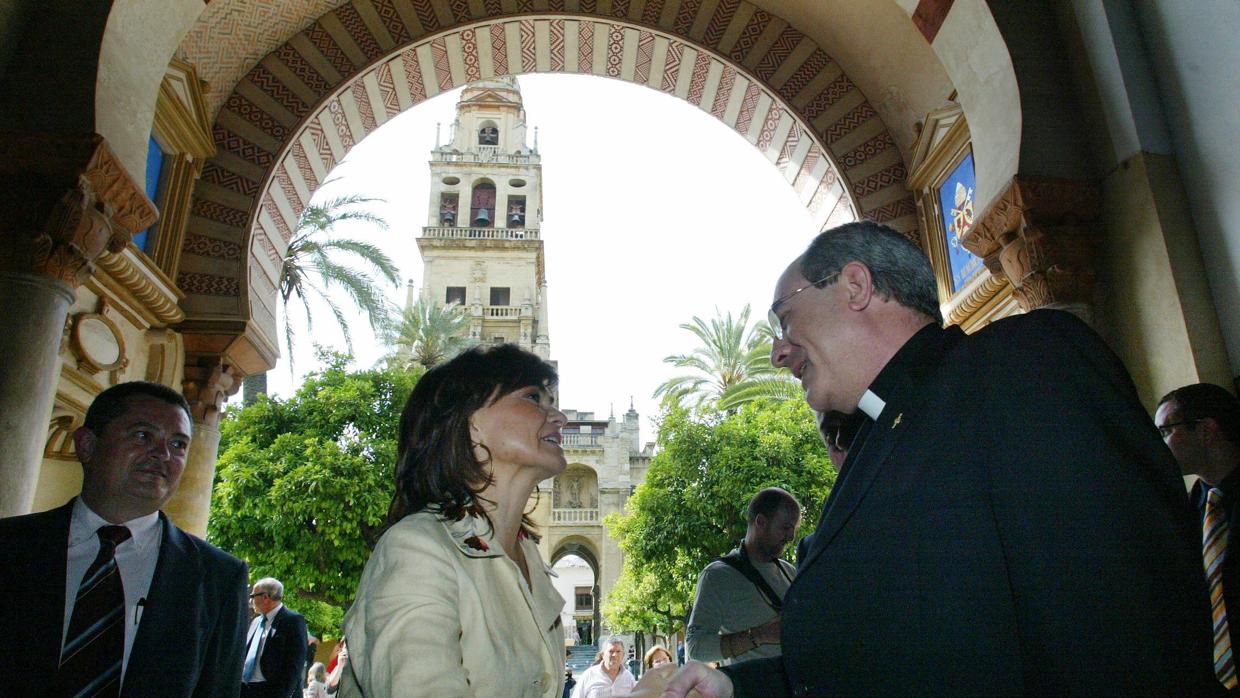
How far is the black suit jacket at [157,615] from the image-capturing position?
2.28 meters

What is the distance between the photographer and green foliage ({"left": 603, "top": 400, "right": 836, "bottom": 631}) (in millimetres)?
19609

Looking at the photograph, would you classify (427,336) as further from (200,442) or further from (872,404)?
(872,404)

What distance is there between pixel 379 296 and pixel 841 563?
17890mm

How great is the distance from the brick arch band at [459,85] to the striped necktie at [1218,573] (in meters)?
4.68

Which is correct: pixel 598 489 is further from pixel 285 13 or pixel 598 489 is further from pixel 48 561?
pixel 48 561

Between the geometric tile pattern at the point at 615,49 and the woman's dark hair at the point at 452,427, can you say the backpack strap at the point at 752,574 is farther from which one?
the geometric tile pattern at the point at 615,49

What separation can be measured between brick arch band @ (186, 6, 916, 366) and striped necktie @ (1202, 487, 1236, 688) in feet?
15.4

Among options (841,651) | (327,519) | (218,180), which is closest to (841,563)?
(841,651)

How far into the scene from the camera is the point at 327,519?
16.7m

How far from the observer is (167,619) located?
8.21 feet

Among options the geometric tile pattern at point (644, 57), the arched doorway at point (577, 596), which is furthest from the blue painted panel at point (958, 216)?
the arched doorway at point (577, 596)

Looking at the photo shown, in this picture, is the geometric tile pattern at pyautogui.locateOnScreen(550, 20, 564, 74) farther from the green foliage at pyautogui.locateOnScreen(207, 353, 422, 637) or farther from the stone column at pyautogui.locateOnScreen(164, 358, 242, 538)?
the green foliage at pyautogui.locateOnScreen(207, 353, 422, 637)

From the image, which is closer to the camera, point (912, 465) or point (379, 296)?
point (912, 465)

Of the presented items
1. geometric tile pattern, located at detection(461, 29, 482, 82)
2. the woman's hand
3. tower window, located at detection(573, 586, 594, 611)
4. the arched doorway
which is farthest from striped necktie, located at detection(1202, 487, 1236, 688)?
tower window, located at detection(573, 586, 594, 611)
